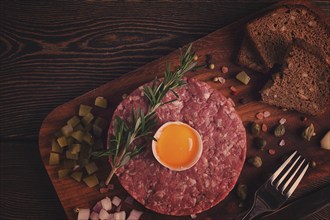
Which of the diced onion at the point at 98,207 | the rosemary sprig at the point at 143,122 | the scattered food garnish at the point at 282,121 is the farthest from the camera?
the scattered food garnish at the point at 282,121

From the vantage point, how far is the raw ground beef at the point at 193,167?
3766mm

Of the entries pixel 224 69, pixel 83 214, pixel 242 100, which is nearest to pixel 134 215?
pixel 83 214

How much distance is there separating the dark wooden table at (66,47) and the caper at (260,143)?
107 cm

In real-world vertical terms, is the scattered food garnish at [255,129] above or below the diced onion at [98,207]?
above

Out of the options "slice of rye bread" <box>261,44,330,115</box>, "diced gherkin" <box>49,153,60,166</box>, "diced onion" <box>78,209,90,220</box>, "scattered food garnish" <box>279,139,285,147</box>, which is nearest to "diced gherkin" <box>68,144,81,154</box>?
"diced gherkin" <box>49,153,60,166</box>

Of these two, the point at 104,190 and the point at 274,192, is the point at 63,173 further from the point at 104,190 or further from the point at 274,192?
the point at 274,192

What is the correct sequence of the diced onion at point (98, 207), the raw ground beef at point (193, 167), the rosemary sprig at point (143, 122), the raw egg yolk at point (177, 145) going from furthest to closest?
the diced onion at point (98, 207), the raw ground beef at point (193, 167), the raw egg yolk at point (177, 145), the rosemary sprig at point (143, 122)

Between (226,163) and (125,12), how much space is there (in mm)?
1648

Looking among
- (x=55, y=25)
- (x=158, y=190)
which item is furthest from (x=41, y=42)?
(x=158, y=190)

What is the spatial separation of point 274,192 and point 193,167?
0.75 metres

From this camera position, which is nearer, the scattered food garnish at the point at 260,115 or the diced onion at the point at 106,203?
the diced onion at the point at 106,203

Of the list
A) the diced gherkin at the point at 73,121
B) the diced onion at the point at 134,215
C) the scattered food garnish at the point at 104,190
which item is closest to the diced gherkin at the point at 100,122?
the diced gherkin at the point at 73,121

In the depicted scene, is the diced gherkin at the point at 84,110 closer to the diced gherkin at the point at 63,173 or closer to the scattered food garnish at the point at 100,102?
the scattered food garnish at the point at 100,102

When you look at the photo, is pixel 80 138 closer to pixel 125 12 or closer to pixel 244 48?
pixel 125 12
